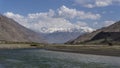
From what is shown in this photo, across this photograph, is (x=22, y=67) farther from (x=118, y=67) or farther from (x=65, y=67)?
(x=118, y=67)

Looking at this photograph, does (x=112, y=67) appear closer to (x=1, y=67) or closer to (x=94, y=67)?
(x=94, y=67)

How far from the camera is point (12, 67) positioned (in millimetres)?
65938

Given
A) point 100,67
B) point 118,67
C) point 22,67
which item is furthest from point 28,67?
point 118,67

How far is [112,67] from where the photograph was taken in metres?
68.0

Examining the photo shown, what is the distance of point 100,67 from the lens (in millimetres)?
67062

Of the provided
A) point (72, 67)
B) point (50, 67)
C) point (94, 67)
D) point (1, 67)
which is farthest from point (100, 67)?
point (1, 67)

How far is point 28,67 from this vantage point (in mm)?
66312

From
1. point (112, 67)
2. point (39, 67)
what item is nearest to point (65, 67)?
point (39, 67)

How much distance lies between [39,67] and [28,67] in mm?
2414

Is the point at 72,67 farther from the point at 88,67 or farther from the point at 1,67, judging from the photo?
the point at 1,67

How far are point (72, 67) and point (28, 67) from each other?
31.4ft

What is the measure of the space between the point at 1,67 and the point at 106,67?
74.6ft

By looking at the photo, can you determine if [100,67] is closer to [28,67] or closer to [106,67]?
[106,67]

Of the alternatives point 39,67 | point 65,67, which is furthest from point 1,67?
point 65,67
